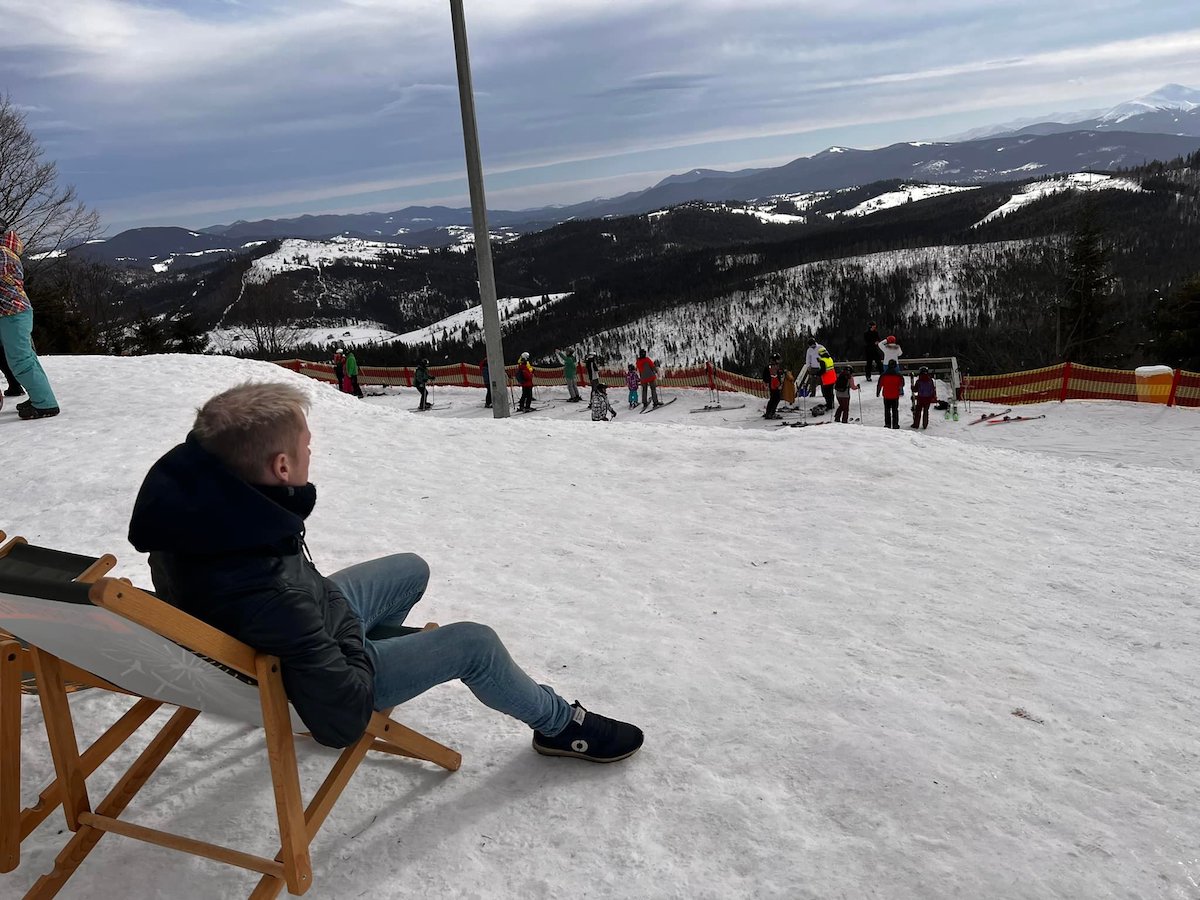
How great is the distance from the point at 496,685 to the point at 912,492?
5.22 m

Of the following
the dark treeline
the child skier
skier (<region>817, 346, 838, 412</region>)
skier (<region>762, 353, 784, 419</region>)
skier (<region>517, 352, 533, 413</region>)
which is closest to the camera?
skier (<region>817, 346, 838, 412</region>)

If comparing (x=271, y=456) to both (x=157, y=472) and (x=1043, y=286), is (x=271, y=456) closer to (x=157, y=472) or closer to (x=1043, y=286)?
(x=157, y=472)

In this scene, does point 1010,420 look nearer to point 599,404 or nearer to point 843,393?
point 843,393

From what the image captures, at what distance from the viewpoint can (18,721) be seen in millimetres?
2084

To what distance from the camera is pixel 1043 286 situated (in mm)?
48406

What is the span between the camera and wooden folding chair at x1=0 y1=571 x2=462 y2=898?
1.65m

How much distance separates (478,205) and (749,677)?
34.0 ft

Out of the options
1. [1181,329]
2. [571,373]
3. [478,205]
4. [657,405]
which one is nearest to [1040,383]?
[657,405]

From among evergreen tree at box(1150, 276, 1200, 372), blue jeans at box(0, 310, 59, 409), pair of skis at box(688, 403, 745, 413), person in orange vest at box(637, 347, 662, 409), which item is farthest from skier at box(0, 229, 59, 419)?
evergreen tree at box(1150, 276, 1200, 372)

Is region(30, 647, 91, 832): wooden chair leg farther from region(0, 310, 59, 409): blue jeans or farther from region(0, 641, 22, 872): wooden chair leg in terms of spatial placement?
region(0, 310, 59, 409): blue jeans

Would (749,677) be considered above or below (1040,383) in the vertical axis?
above

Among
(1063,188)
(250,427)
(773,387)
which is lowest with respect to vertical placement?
(773,387)

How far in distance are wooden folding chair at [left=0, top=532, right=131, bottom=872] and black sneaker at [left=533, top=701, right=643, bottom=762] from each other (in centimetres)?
139

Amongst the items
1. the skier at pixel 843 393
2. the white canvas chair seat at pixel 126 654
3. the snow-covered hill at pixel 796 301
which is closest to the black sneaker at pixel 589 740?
the white canvas chair seat at pixel 126 654
